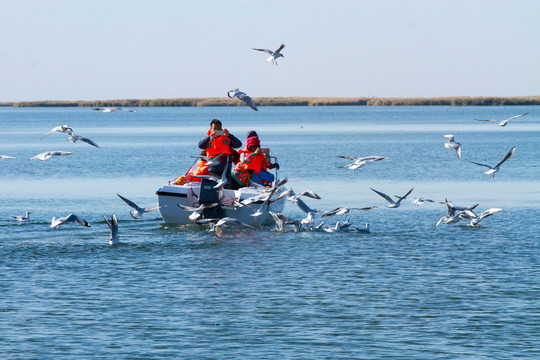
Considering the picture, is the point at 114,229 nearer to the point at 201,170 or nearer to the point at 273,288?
the point at 273,288

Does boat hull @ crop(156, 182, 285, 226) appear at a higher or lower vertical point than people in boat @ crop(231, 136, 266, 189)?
lower

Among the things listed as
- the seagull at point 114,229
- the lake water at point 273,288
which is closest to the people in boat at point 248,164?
the lake water at point 273,288

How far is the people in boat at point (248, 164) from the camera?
2438 centimetres

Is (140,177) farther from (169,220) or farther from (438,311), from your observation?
(438,311)

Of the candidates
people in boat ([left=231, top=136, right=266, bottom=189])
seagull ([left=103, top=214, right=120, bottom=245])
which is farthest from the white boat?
seagull ([left=103, top=214, right=120, bottom=245])

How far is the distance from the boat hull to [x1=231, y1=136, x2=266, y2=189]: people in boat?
448 mm

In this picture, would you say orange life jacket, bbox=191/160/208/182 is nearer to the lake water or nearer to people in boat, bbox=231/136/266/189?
people in boat, bbox=231/136/266/189

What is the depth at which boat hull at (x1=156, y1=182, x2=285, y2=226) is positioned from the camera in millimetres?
23453

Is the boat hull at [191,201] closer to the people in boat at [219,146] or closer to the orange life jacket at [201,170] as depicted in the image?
the orange life jacket at [201,170]

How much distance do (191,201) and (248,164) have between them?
2076 millimetres

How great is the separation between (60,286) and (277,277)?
4.46 meters

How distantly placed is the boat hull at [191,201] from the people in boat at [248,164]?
45cm

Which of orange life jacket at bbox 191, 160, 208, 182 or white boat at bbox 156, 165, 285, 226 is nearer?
white boat at bbox 156, 165, 285, 226

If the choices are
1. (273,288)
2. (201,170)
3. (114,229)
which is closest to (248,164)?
(201,170)
